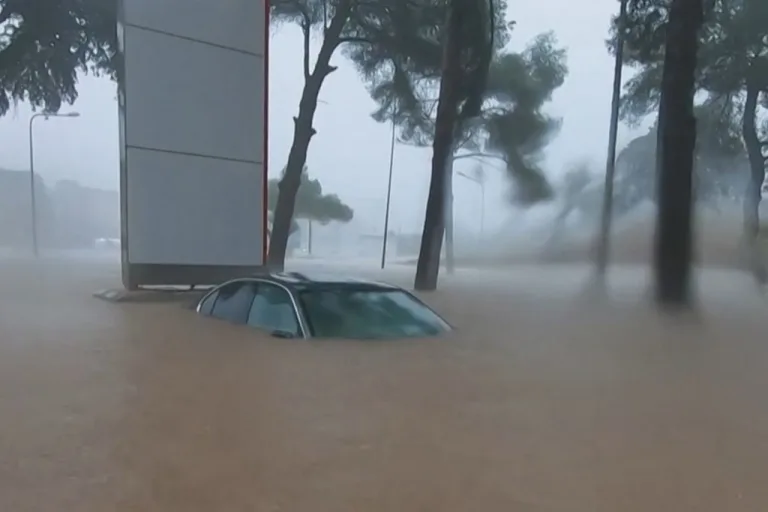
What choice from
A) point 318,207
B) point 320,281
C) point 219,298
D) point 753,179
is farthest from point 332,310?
point 318,207

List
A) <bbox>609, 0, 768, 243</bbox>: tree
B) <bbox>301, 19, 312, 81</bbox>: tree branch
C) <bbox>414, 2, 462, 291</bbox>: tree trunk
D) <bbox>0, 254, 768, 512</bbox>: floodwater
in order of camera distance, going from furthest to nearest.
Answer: <bbox>301, 19, 312, 81</bbox>: tree branch
<bbox>609, 0, 768, 243</bbox>: tree
<bbox>414, 2, 462, 291</bbox>: tree trunk
<bbox>0, 254, 768, 512</bbox>: floodwater

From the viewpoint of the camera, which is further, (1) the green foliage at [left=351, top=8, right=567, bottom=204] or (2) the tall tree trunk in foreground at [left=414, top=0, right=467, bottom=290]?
(1) the green foliage at [left=351, top=8, right=567, bottom=204]

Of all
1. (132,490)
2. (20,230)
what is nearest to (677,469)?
(132,490)

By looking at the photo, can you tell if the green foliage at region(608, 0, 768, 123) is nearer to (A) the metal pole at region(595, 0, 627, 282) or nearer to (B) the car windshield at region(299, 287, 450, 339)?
(A) the metal pole at region(595, 0, 627, 282)

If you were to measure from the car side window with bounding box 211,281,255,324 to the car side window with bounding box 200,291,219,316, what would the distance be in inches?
3.1

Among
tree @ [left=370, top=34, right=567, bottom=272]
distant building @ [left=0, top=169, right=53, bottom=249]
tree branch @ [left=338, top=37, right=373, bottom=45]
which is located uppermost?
tree branch @ [left=338, top=37, right=373, bottom=45]

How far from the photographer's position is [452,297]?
15852mm

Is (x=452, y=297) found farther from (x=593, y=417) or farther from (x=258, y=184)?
(x=593, y=417)

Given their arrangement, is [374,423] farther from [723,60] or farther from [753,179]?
[753,179]

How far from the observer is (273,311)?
762 centimetres

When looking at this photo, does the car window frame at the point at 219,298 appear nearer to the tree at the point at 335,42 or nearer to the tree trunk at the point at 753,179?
the tree at the point at 335,42

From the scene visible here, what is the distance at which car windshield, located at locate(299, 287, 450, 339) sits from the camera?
7152 millimetres

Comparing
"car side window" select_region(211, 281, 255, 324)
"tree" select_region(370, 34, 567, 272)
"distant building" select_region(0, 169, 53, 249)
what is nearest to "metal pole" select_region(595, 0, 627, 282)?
"tree" select_region(370, 34, 567, 272)

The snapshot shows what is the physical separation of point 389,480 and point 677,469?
1.51m
